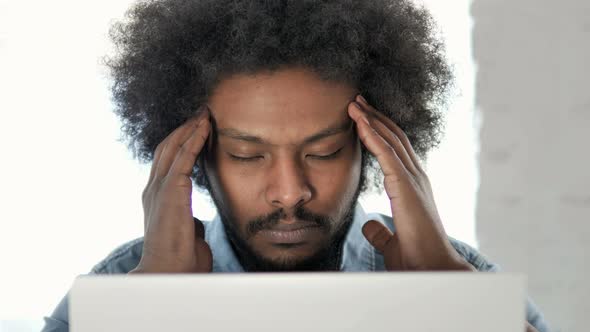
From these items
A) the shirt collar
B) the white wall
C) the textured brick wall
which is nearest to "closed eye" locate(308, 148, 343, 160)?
the shirt collar

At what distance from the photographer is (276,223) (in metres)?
1.50

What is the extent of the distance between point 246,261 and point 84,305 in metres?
1.00

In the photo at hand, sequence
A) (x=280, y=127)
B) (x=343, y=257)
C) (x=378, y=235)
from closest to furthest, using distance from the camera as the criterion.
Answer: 1. (x=280, y=127)
2. (x=378, y=235)
3. (x=343, y=257)

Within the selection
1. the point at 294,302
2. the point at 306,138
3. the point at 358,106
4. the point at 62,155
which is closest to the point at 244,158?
the point at 306,138

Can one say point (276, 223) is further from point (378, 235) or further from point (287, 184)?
point (378, 235)

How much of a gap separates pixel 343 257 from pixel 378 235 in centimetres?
16

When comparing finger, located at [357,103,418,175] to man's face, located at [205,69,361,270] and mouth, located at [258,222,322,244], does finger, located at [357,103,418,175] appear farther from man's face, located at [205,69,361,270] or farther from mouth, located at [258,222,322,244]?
mouth, located at [258,222,322,244]

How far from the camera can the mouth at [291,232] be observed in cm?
151

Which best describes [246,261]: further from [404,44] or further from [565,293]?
[565,293]

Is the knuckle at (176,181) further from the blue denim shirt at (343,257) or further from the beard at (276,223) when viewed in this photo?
the blue denim shirt at (343,257)

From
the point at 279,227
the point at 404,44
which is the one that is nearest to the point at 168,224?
the point at 279,227

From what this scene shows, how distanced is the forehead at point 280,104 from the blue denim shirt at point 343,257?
0.41m

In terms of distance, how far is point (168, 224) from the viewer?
1484 mm

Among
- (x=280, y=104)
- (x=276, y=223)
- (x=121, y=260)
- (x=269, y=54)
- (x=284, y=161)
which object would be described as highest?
(x=269, y=54)
